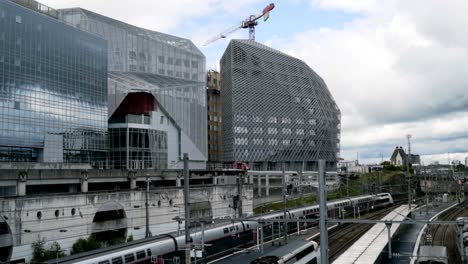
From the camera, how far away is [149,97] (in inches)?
3246

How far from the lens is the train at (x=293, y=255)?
2498 centimetres

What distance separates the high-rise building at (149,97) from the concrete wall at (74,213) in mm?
23243

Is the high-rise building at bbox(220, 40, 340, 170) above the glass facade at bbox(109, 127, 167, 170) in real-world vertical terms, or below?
above

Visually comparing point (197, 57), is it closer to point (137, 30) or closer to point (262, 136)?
point (137, 30)

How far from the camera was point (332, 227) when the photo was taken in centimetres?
6372

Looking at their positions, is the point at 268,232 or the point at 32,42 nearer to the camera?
the point at 268,232

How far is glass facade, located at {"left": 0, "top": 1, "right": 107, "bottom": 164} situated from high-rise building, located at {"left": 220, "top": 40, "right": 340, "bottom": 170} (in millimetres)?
52786

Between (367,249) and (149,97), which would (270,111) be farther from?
(367,249)

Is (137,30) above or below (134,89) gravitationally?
above

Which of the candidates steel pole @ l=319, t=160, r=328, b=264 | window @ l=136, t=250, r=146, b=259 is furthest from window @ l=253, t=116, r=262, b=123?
steel pole @ l=319, t=160, r=328, b=264

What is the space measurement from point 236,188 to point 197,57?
A: 42.0 m

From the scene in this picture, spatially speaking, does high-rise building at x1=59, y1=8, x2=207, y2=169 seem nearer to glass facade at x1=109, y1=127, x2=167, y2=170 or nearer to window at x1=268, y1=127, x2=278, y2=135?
glass facade at x1=109, y1=127, x2=167, y2=170

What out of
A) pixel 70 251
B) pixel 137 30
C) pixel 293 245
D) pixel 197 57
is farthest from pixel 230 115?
pixel 293 245

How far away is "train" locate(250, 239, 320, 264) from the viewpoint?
82.0 ft
